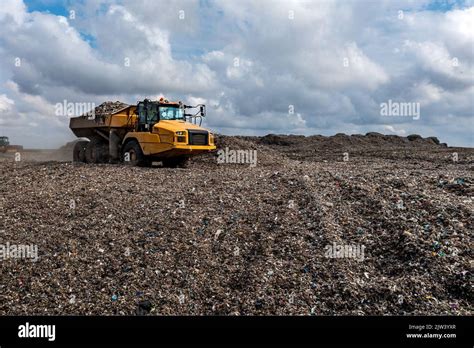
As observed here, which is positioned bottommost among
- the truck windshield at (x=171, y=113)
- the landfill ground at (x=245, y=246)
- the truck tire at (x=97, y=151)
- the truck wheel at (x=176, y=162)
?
the landfill ground at (x=245, y=246)

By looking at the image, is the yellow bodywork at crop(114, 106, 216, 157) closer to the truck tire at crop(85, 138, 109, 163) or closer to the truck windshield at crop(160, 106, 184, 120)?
the truck windshield at crop(160, 106, 184, 120)

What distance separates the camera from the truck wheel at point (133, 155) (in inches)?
624

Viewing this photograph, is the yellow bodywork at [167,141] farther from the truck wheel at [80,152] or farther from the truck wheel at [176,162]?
the truck wheel at [80,152]

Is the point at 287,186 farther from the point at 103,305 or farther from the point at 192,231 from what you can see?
the point at 103,305

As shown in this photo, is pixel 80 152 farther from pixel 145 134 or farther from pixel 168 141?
pixel 168 141

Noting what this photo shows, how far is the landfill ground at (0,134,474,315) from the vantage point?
626 cm

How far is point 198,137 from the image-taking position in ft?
49.9

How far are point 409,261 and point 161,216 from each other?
453cm

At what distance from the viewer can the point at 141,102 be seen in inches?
639

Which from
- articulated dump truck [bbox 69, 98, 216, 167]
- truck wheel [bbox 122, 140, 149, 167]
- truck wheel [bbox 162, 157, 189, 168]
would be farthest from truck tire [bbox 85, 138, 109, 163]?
truck wheel [bbox 162, 157, 189, 168]

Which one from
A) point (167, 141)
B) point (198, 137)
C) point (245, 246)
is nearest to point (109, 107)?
point (167, 141)

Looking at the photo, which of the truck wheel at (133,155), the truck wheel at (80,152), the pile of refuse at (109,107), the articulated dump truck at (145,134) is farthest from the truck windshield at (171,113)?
the truck wheel at (80,152)
